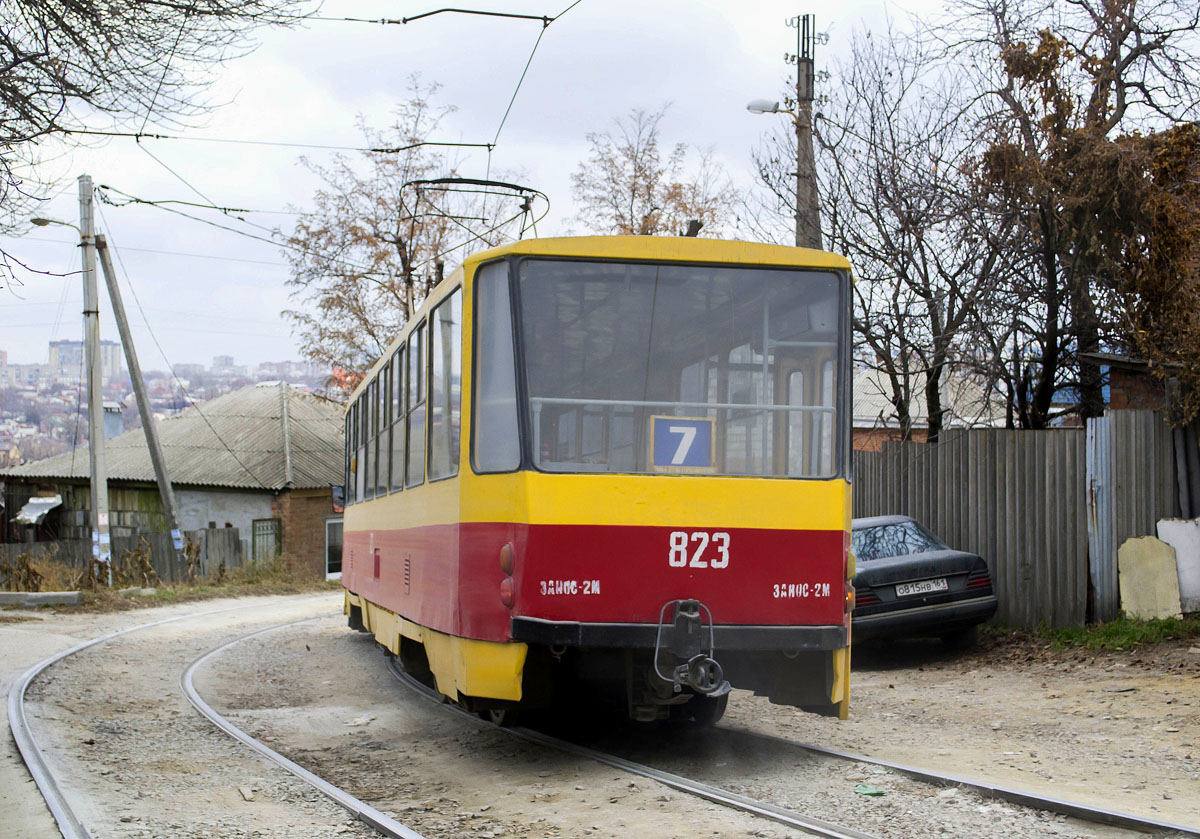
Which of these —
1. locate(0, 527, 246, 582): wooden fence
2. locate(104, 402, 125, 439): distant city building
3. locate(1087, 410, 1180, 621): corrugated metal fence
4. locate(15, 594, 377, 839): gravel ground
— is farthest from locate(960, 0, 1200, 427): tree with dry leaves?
locate(104, 402, 125, 439): distant city building

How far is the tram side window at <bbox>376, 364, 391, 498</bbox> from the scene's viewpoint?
10.5 meters

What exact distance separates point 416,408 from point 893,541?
5852 millimetres

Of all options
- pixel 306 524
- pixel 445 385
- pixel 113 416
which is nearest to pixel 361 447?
pixel 445 385

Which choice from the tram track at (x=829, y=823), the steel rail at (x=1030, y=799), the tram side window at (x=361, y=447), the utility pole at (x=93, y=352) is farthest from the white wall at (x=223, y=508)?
the steel rail at (x=1030, y=799)

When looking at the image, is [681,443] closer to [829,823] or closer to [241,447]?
[829,823]

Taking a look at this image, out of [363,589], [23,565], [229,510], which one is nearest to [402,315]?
[229,510]

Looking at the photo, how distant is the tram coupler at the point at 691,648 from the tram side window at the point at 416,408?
2.51 m

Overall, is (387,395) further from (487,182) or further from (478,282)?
(478,282)

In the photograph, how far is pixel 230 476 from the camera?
125 ft

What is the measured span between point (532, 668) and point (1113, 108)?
429 inches

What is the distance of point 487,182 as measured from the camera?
1223 cm

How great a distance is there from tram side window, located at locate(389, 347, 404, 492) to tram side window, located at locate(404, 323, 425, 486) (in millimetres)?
358

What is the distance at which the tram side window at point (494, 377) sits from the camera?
691cm

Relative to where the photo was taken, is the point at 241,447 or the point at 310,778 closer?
the point at 310,778
